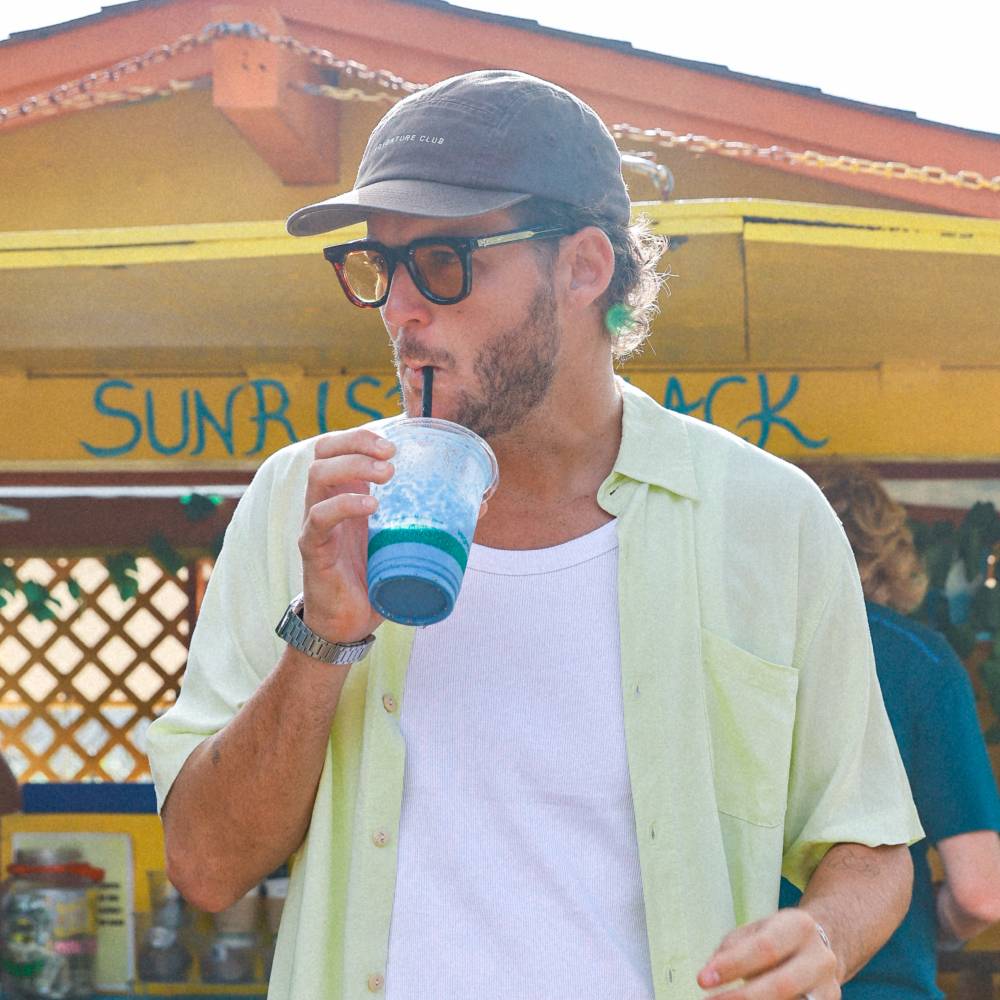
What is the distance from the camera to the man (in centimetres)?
155

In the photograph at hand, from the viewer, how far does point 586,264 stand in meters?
1.87

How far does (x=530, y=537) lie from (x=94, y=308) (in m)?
2.41

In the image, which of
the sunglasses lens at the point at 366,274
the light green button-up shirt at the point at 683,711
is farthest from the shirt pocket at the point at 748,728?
the sunglasses lens at the point at 366,274

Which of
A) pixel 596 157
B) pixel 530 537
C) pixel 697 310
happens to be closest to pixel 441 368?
pixel 530 537

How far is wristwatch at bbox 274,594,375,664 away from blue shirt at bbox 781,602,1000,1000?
1456mm

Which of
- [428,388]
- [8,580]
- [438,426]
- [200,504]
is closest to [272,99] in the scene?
[200,504]

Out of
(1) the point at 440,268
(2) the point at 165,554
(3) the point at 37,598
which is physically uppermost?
(2) the point at 165,554

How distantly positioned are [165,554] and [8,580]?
0.57 m

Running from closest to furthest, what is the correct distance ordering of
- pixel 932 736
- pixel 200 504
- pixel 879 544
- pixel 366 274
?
pixel 366 274, pixel 932 736, pixel 879 544, pixel 200 504

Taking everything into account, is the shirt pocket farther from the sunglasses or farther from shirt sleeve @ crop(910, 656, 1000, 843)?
shirt sleeve @ crop(910, 656, 1000, 843)

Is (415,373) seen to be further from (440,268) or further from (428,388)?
(440,268)

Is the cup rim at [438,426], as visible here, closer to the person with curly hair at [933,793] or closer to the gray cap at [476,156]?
the gray cap at [476,156]

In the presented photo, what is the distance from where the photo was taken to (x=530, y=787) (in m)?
1.58

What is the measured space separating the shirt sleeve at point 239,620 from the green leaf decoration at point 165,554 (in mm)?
3470
